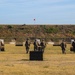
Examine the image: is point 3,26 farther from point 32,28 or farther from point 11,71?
point 11,71

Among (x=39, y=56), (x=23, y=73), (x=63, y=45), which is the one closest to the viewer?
(x=23, y=73)

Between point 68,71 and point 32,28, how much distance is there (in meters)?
102

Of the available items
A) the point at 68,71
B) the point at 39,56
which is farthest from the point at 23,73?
the point at 39,56

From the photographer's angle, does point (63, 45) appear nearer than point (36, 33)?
Yes

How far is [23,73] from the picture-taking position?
912 inches

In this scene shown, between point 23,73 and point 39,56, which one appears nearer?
point 23,73

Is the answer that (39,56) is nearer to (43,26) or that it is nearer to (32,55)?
(32,55)

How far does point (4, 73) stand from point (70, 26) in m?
110

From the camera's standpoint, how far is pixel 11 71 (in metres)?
24.2

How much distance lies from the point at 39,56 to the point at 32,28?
306 feet

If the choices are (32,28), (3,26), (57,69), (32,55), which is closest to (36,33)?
(32,28)

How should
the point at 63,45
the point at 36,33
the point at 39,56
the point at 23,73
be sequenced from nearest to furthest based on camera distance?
the point at 23,73
the point at 39,56
the point at 63,45
the point at 36,33

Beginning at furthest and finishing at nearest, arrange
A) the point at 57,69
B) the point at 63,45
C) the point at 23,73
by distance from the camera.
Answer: the point at 63,45
the point at 57,69
the point at 23,73

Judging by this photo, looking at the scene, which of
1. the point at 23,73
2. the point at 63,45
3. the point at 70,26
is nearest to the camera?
the point at 23,73
